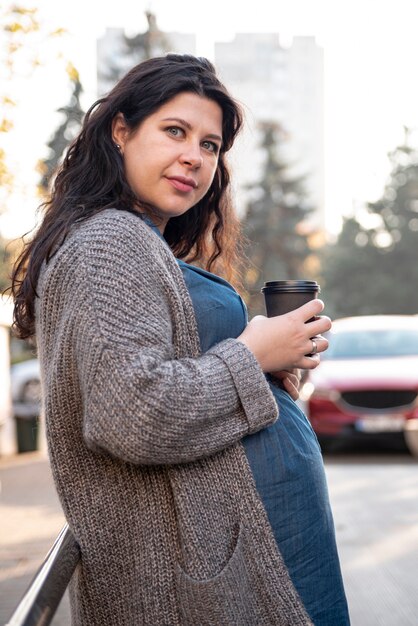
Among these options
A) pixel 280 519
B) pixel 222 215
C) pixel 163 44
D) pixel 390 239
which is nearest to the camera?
pixel 280 519

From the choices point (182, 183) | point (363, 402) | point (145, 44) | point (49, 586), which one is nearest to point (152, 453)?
point (49, 586)

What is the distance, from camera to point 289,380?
2010 mm

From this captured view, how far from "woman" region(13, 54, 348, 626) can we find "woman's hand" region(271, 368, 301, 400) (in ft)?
0.18

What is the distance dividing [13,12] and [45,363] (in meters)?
6.75

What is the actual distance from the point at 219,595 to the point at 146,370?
17.7 inches

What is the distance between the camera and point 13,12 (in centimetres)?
783

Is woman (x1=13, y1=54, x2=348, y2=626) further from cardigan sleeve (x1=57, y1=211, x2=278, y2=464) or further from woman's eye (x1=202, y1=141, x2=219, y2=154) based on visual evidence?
woman's eye (x1=202, y1=141, x2=219, y2=154)

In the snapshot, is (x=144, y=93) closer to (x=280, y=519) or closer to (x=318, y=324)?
(x=318, y=324)

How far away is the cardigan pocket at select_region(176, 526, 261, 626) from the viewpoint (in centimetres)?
166

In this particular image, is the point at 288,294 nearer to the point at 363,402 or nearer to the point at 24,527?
the point at 24,527

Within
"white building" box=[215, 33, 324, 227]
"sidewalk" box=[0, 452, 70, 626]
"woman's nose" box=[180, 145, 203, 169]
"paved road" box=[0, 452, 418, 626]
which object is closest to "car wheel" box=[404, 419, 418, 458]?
"paved road" box=[0, 452, 418, 626]

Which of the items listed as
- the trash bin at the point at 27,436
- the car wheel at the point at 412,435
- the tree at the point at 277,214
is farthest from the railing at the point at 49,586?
the tree at the point at 277,214

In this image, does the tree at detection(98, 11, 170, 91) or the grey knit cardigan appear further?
the tree at detection(98, 11, 170, 91)

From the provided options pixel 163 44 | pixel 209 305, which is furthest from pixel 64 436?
pixel 163 44
